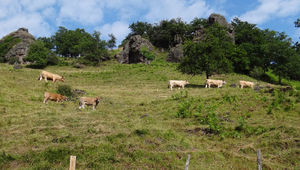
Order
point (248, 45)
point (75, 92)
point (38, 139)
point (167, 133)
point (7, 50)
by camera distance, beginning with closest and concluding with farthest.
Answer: point (38, 139), point (167, 133), point (75, 92), point (248, 45), point (7, 50)

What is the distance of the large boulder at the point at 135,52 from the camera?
69.7 meters

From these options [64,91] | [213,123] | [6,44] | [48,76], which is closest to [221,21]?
[48,76]

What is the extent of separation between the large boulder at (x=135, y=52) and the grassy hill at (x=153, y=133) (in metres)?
48.8

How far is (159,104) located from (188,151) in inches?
393

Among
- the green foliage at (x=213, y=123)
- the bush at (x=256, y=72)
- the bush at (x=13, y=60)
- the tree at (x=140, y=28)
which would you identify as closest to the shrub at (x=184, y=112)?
the green foliage at (x=213, y=123)

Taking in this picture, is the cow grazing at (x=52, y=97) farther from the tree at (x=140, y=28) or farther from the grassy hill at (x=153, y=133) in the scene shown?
the tree at (x=140, y=28)

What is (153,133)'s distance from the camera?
13.2 metres

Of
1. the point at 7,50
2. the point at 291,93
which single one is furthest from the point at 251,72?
the point at 7,50

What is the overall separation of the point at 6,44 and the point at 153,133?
6986cm

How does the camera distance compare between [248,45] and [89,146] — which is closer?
[89,146]

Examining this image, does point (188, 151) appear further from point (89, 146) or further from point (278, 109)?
point (278, 109)

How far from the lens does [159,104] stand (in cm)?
2122

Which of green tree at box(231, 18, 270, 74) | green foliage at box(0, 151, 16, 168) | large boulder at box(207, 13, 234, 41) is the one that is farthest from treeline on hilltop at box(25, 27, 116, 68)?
green foliage at box(0, 151, 16, 168)

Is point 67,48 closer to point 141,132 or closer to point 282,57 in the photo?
point 282,57
